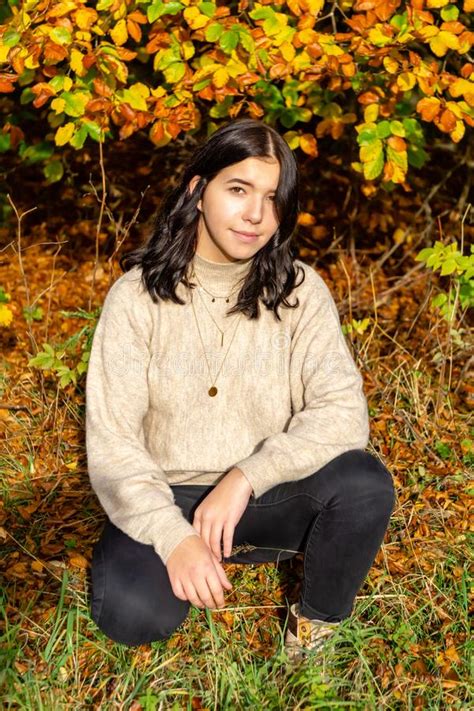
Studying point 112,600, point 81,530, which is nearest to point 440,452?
point 81,530

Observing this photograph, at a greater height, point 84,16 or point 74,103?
point 84,16

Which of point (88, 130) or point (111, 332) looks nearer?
point (111, 332)

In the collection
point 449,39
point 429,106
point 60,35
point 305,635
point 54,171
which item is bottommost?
point 305,635

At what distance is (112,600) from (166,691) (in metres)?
0.28

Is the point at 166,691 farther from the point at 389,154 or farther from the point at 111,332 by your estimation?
the point at 389,154

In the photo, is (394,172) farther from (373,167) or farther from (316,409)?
(316,409)

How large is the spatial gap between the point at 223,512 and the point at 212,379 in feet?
1.50

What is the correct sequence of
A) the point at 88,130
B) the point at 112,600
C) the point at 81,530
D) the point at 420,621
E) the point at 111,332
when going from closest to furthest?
the point at 112,600
the point at 111,332
the point at 420,621
the point at 81,530
the point at 88,130

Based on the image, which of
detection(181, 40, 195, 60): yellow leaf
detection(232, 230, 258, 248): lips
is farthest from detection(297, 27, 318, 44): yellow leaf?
detection(232, 230, 258, 248): lips

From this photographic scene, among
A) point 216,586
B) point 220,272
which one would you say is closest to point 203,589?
point 216,586

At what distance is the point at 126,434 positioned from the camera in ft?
7.66

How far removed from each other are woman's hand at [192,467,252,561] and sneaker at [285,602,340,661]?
0.32 meters

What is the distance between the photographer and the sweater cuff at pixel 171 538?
82.2 inches

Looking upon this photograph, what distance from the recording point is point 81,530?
3008mm
